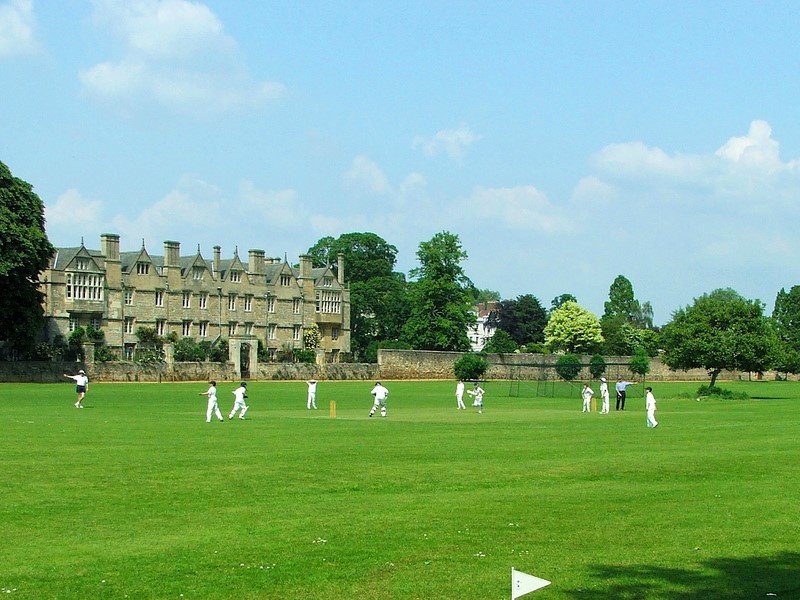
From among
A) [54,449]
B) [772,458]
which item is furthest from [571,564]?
[54,449]

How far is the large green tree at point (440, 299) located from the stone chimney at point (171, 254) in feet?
84.5

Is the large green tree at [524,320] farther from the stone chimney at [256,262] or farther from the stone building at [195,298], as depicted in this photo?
the stone chimney at [256,262]

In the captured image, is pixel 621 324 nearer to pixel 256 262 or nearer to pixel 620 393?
pixel 256 262

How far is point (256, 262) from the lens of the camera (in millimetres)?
124750

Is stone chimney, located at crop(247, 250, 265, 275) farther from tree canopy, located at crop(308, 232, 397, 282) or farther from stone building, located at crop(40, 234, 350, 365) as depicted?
tree canopy, located at crop(308, 232, 397, 282)

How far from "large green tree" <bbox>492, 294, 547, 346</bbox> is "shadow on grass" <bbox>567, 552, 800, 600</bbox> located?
531 ft

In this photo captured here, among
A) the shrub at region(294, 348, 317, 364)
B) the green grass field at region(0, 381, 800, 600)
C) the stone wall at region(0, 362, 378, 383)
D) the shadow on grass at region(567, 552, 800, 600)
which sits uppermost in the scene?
the shrub at region(294, 348, 317, 364)

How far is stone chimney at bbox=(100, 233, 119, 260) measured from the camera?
107594 mm

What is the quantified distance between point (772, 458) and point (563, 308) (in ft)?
433

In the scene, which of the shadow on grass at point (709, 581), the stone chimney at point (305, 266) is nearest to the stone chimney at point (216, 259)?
the stone chimney at point (305, 266)

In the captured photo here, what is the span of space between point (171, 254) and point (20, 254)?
3842 cm

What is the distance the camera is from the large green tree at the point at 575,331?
156375 millimetres

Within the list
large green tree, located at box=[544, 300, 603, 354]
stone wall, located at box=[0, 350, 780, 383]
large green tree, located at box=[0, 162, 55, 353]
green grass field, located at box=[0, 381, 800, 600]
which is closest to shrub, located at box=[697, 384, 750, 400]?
stone wall, located at box=[0, 350, 780, 383]

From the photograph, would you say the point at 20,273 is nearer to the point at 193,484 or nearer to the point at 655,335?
the point at 193,484
